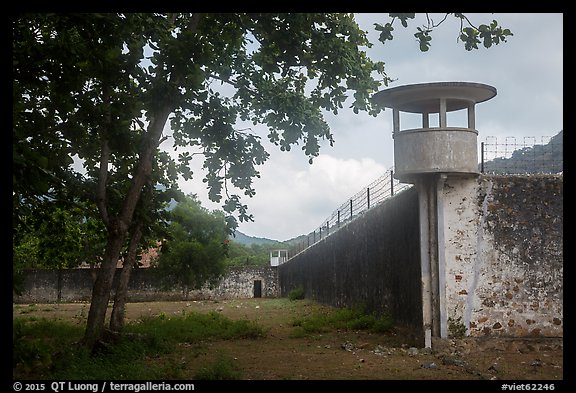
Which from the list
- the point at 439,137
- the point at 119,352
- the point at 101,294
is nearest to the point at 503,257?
the point at 439,137

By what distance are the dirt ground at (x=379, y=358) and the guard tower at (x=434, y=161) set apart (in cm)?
75

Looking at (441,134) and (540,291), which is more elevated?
(441,134)

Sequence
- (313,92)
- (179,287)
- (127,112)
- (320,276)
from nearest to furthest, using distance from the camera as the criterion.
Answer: (127,112) → (313,92) → (320,276) → (179,287)

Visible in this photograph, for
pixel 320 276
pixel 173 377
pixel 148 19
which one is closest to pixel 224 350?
pixel 173 377

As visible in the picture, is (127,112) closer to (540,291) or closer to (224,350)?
(224,350)

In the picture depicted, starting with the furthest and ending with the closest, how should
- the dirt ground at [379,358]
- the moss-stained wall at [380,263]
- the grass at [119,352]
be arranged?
the moss-stained wall at [380,263] < the dirt ground at [379,358] < the grass at [119,352]

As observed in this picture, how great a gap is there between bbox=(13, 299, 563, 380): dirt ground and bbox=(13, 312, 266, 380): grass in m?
0.37

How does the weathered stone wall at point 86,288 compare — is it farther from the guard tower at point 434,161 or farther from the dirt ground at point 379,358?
the guard tower at point 434,161

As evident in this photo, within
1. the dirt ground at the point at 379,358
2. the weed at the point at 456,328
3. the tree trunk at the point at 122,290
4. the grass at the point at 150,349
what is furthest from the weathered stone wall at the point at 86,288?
the weed at the point at 456,328

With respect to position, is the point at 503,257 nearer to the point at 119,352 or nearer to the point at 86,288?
the point at 119,352

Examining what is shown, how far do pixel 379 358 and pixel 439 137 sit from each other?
376cm

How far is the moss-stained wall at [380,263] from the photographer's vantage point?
37.9ft
